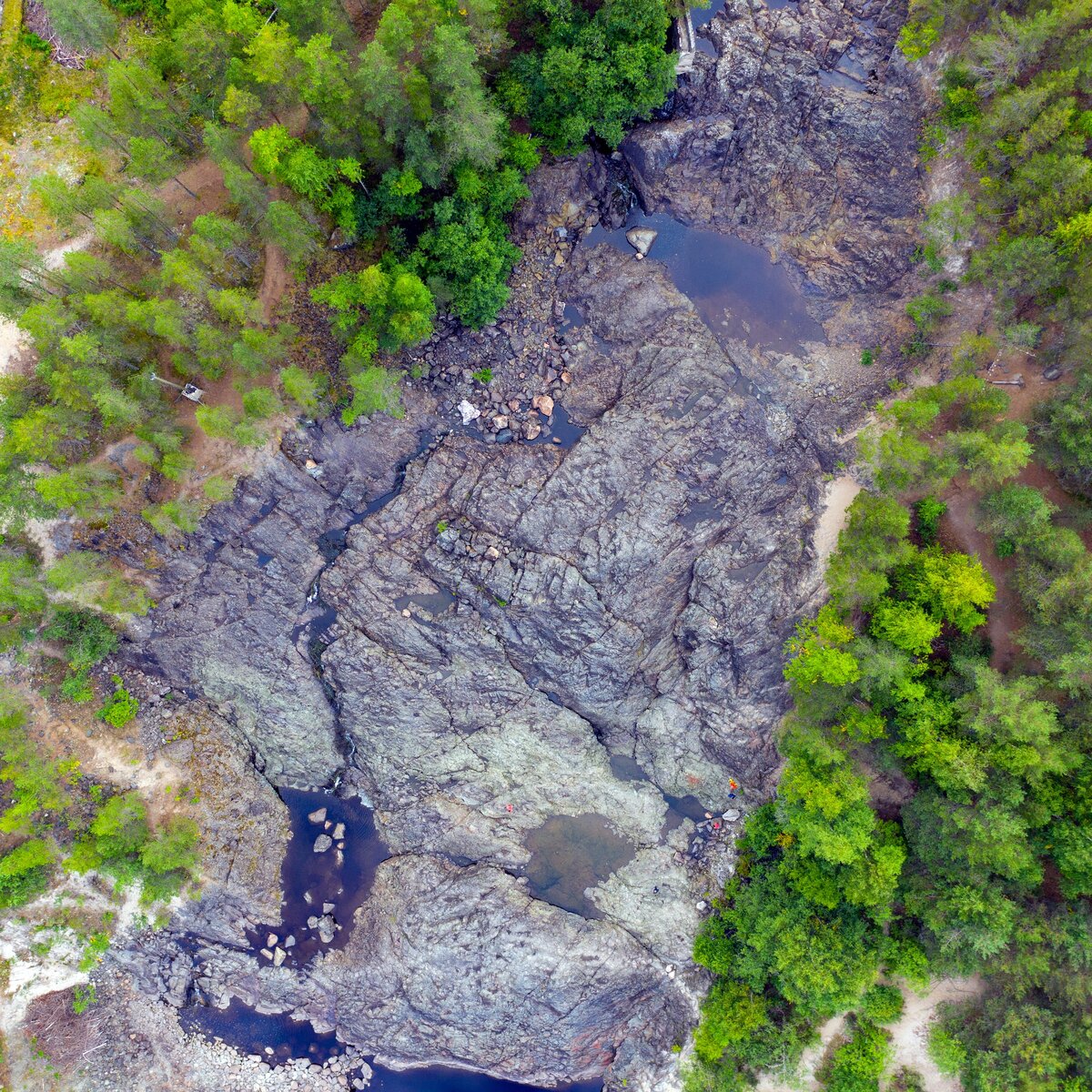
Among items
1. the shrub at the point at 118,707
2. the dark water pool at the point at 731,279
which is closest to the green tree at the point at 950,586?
the dark water pool at the point at 731,279

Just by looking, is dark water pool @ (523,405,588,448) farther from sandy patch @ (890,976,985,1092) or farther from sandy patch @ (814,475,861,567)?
sandy patch @ (890,976,985,1092)

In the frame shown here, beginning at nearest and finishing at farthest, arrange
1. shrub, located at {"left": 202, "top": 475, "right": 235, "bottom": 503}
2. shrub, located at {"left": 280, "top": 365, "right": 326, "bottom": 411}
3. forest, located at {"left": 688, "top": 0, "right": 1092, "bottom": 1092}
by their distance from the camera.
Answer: forest, located at {"left": 688, "top": 0, "right": 1092, "bottom": 1092}
shrub, located at {"left": 280, "top": 365, "right": 326, "bottom": 411}
shrub, located at {"left": 202, "top": 475, "right": 235, "bottom": 503}

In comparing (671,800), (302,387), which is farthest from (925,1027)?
(302,387)

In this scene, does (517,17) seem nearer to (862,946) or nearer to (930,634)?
(930,634)

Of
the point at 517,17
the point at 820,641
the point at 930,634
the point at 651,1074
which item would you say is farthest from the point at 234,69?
the point at 651,1074

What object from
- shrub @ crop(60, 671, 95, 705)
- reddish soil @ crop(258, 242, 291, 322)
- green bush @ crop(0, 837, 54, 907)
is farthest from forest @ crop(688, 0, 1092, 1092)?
green bush @ crop(0, 837, 54, 907)

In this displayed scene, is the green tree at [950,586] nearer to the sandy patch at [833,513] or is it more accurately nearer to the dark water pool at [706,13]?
the sandy patch at [833,513]
